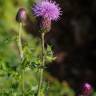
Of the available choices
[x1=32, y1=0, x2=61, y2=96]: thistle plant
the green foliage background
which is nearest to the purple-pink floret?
[x1=32, y1=0, x2=61, y2=96]: thistle plant

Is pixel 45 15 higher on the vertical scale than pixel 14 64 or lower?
higher

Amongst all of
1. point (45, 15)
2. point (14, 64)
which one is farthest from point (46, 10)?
point (14, 64)

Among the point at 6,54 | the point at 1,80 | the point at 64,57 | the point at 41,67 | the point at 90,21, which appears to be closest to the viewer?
the point at 41,67

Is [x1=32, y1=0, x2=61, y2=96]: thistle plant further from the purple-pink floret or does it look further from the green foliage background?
the green foliage background

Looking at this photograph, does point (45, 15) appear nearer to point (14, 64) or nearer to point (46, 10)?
point (46, 10)

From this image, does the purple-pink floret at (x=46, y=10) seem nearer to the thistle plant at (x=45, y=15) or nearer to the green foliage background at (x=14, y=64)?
the thistle plant at (x=45, y=15)

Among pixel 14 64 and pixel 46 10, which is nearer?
pixel 46 10

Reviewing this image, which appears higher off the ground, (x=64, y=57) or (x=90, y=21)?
(x=90, y=21)

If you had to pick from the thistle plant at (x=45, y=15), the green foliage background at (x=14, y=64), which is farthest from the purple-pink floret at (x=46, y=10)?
the green foliage background at (x=14, y=64)

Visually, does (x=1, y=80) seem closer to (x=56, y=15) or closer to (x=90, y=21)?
(x=56, y=15)

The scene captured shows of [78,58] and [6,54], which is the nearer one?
[6,54]

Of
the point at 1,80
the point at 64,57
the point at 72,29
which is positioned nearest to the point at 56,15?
the point at 1,80
